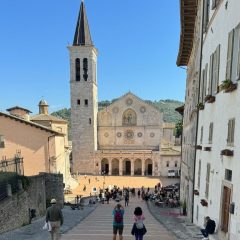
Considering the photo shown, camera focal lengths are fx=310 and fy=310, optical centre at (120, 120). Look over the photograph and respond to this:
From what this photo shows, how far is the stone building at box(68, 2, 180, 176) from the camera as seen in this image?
5706 centimetres

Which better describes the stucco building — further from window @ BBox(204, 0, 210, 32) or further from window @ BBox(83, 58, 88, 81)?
window @ BBox(83, 58, 88, 81)

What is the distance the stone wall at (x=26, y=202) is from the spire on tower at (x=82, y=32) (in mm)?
37442

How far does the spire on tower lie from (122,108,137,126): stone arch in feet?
48.2

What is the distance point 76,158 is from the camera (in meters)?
58.5

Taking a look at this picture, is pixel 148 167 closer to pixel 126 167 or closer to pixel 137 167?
pixel 137 167

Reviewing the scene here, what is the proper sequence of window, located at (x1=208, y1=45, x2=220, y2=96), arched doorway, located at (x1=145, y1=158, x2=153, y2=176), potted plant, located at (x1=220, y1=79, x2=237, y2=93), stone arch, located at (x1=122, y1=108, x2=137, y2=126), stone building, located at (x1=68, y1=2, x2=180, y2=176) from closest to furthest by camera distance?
1. potted plant, located at (x1=220, y1=79, x2=237, y2=93)
2. window, located at (x1=208, y1=45, x2=220, y2=96)
3. stone building, located at (x1=68, y1=2, x2=180, y2=176)
4. arched doorway, located at (x1=145, y1=158, x2=153, y2=176)
5. stone arch, located at (x1=122, y1=108, x2=137, y2=126)

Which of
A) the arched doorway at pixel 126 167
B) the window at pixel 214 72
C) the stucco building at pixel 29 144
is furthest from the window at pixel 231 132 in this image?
the arched doorway at pixel 126 167

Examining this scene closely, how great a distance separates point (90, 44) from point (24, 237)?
4911 centimetres

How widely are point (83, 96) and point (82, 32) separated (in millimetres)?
11621

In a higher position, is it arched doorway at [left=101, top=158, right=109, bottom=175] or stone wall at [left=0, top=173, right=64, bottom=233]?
stone wall at [left=0, top=173, right=64, bottom=233]

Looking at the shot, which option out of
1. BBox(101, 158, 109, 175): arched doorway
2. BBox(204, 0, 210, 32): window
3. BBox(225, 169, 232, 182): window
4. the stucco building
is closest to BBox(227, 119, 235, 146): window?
BBox(225, 169, 232, 182): window

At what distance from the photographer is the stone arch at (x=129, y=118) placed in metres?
60.6

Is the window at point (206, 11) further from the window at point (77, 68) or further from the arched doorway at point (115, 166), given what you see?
the arched doorway at point (115, 166)

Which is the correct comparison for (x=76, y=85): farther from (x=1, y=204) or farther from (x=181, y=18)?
(x=1, y=204)
